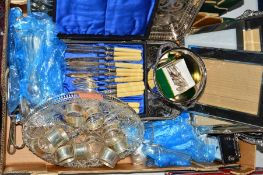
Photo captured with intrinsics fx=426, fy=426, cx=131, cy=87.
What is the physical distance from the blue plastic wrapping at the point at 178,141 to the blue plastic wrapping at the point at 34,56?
388 millimetres

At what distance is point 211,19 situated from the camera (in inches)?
64.8

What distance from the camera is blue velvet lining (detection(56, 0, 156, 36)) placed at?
4.43 feet

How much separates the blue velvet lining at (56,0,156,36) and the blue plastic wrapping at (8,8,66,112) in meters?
0.07

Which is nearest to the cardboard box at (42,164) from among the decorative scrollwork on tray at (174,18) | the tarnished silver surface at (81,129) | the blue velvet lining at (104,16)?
the tarnished silver surface at (81,129)

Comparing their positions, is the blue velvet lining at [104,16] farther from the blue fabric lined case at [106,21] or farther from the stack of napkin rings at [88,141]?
the stack of napkin rings at [88,141]

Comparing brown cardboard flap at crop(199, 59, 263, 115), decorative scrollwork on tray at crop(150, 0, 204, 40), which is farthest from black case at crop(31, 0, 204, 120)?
brown cardboard flap at crop(199, 59, 263, 115)

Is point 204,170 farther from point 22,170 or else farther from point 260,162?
point 22,170

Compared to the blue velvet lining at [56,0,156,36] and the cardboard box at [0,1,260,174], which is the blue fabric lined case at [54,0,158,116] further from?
the cardboard box at [0,1,260,174]

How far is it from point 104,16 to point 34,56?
269mm

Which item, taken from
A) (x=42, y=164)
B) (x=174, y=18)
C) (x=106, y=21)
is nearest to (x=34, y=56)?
(x=106, y=21)

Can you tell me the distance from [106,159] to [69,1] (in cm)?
50

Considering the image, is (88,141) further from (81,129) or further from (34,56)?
(34,56)

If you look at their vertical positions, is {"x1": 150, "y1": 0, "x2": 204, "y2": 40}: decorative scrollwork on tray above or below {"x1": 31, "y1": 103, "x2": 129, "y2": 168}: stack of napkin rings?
above

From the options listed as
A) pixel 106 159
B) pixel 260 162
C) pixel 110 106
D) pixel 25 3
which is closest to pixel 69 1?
pixel 25 3
